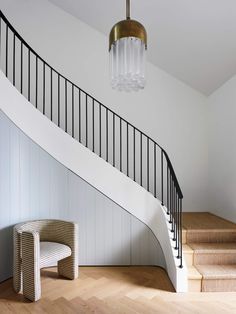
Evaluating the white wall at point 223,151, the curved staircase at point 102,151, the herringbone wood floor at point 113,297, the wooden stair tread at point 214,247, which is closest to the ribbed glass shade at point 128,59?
the curved staircase at point 102,151

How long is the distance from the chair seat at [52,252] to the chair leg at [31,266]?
89 mm

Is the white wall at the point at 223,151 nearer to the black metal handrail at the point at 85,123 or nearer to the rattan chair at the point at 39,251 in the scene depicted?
the black metal handrail at the point at 85,123

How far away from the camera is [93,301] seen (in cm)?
234

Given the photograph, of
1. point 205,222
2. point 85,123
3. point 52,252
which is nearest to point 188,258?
point 205,222

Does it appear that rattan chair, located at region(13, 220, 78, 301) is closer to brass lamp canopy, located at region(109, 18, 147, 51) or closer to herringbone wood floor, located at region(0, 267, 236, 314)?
herringbone wood floor, located at region(0, 267, 236, 314)

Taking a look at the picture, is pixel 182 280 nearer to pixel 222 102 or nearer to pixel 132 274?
pixel 132 274

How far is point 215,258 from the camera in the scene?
2.81 meters

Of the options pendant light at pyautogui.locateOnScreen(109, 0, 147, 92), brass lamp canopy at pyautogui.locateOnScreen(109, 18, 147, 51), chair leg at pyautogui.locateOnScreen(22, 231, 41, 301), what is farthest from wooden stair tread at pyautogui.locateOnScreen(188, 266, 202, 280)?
brass lamp canopy at pyautogui.locateOnScreen(109, 18, 147, 51)

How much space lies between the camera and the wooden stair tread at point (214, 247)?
2.80 meters

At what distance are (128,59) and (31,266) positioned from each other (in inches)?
82.6

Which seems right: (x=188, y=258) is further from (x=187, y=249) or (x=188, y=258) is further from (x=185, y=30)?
(x=185, y=30)

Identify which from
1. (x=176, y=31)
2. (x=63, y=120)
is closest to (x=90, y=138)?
(x=63, y=120)

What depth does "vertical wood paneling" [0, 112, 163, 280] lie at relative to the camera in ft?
8.93

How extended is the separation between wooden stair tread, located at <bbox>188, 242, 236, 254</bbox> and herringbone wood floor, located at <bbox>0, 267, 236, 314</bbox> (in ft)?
1.51
